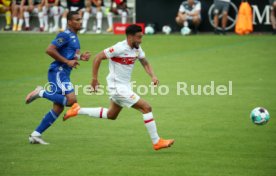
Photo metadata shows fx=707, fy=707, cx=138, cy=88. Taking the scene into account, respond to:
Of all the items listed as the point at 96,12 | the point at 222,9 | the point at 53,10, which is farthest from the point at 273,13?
the point at 53,10

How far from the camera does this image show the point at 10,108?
574 inches

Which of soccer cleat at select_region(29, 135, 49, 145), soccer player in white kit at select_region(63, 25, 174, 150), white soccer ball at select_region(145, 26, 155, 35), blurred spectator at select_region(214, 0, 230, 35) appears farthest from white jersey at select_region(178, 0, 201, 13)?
soccer cleat at select_region(29, 135, 49, 145)

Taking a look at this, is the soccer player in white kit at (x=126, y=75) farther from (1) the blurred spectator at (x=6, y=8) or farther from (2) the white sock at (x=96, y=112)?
(1) the blurred spectator at (x=6, y=8)

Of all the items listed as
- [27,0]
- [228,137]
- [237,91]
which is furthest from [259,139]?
[27,0]

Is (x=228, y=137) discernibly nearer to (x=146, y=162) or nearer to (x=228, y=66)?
(x=146, y=162)

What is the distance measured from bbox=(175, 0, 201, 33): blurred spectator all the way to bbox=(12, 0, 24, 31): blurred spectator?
23.1ft

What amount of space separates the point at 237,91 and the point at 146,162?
740 cm

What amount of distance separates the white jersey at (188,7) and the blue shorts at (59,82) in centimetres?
1797

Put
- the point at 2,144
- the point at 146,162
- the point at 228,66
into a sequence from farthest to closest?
1. the point at 228,66
2. the point at 2,144
3. the point at 146,162

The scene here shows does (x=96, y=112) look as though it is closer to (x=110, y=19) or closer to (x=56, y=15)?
(x=110, y=19)

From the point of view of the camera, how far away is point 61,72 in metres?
11.1

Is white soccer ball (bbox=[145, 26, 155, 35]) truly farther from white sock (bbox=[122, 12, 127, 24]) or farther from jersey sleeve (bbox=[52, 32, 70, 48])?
jersey sleeve (bbox=[52, 32, 70, 48])

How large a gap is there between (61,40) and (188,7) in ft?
59.7

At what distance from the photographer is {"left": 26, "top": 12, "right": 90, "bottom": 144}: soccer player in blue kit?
10.9m
